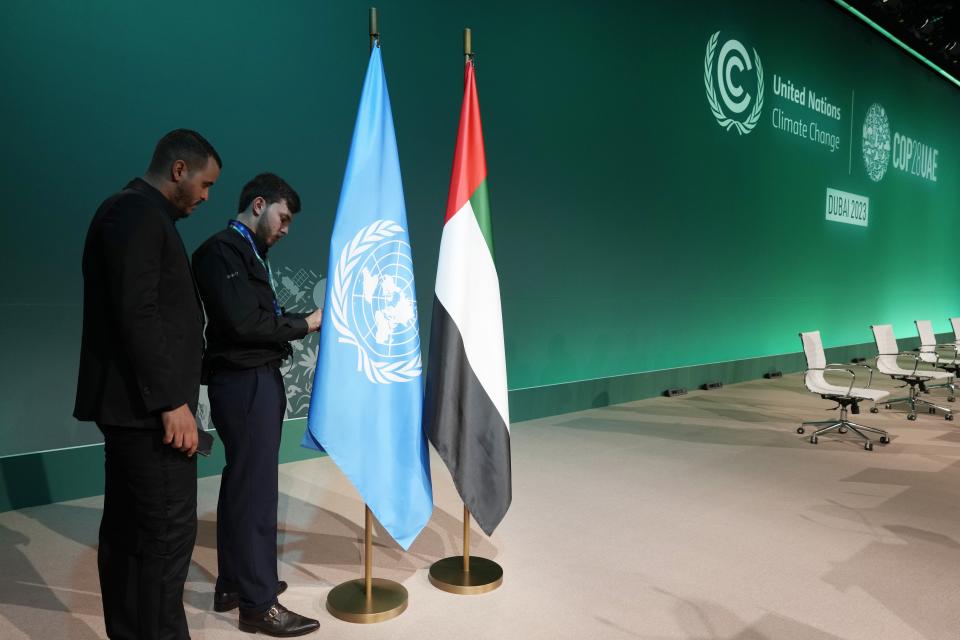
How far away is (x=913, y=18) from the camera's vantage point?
12.8 meters

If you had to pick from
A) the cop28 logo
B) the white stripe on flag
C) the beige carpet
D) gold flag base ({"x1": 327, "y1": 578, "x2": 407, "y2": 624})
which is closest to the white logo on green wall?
the cop28 logo

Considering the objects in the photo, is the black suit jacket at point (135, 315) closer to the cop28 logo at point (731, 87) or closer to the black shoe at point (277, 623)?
the black shoe at point (277, 623)

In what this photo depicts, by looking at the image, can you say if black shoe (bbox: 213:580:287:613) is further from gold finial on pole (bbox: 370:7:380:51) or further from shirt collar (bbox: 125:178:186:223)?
gold finial on pole (bbox: 370:7:380:51)

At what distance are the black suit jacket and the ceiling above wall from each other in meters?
13.1

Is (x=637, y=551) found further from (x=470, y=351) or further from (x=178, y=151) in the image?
(x=178, y=151)

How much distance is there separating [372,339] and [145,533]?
1076mm

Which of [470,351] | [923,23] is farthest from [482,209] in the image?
[923,23]

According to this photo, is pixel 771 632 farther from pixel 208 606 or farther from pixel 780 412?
pixel 780 412

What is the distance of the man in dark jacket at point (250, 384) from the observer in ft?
8.34

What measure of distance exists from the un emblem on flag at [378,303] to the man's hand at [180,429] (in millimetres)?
812

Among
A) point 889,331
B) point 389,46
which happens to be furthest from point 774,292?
point 389,46

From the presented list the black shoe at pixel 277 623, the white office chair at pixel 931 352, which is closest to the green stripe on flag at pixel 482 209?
the black shoe at pixel 277 623

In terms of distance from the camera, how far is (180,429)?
1.99 metres

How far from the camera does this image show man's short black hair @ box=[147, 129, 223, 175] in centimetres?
209
